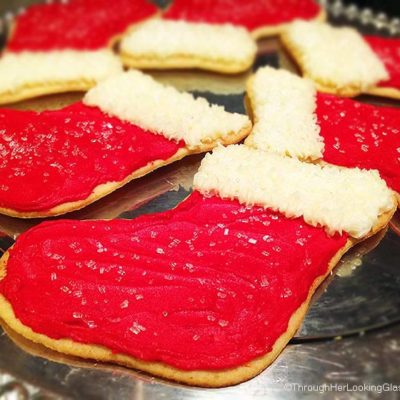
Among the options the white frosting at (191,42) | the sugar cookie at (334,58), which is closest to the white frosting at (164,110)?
the white frosting at (191,42)

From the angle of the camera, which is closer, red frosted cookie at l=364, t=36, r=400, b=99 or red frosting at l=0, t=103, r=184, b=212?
red frosting at l=0, t=103, r=184, b=212

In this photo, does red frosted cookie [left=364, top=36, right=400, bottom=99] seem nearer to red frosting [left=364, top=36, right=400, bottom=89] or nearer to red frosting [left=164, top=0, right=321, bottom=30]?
red frosting [left=364, top=36, right=400, bottom=89]

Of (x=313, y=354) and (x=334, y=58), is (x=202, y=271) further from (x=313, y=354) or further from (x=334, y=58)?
(x=334, y=58)

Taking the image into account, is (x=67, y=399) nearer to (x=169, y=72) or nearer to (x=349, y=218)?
(x=349, y=218)

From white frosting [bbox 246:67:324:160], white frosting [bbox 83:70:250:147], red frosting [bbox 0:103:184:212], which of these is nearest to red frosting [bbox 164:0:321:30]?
white frosting [bbox 246:67:324:160]

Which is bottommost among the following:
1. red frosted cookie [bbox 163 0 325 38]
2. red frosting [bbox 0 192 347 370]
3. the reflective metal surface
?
the reflective metal surface

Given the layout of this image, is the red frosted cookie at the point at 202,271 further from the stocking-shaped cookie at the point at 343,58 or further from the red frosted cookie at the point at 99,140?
the stocking-shaped cookie at the point at 343,58

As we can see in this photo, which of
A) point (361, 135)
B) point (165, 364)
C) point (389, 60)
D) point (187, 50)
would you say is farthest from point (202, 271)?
point (389, 60)
